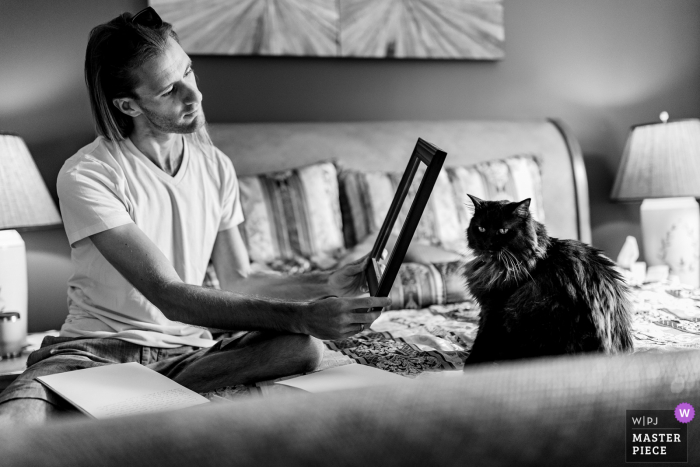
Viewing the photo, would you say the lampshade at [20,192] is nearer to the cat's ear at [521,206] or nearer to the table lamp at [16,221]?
the table lamp at [16,221]

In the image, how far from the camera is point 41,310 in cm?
254

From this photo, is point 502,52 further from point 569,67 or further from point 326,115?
point 326,115

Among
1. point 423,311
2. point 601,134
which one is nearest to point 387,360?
point 423,311

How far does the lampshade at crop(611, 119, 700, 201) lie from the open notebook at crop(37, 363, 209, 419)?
8.25 ft

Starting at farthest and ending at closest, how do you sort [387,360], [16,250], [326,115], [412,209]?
1. [326,115]
2. [16,250]
3. [387,360]
4. [412,209]

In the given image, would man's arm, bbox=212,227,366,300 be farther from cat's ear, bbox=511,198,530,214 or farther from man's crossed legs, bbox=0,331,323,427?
cat's ear, bbox=511,198,530,214

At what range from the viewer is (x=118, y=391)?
1047mm

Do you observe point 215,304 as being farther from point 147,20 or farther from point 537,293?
point 147,20

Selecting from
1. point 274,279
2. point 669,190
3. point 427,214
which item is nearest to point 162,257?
point 274,279

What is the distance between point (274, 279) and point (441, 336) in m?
0.48

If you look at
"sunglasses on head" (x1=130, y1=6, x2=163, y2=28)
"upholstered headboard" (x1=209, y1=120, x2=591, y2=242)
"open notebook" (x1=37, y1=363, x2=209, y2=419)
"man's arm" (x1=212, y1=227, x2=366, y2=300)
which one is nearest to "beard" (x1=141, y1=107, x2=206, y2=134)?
"sunglasses on head" (x1=130, y1=6, x2=163, y2=28)

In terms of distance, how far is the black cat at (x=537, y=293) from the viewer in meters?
1.10

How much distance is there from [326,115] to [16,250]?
1.46 m

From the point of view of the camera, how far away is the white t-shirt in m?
1.42
